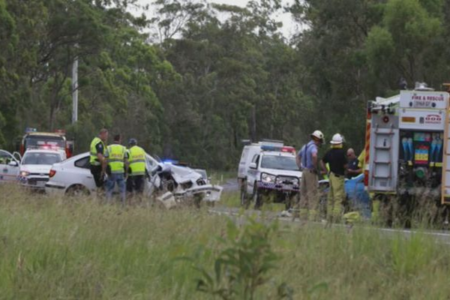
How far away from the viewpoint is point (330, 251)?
10.1 metres

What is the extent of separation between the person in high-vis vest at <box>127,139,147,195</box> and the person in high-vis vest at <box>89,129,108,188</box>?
53 cm

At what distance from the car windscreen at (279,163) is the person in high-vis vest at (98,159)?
794 centimetres

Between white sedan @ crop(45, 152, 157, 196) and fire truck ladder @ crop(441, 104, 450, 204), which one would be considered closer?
fire truck ladder @ crop(441, 104, 450, 204)

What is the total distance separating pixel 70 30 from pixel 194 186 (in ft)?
102

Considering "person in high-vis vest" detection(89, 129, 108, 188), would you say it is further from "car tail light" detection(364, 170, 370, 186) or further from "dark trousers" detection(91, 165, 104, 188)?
"car tail light" detection(364, 170, 370, 186)

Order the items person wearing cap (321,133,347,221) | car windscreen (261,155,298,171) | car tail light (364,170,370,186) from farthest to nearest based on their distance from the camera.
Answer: car windscreen (261,155,298,171), car tail light (364,170,370,186), person wearing cap (321,133,347,221)

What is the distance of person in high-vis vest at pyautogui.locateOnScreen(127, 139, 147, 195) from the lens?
63.1 ft

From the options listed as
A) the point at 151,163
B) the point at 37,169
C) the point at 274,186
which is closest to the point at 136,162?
the point at 151,163

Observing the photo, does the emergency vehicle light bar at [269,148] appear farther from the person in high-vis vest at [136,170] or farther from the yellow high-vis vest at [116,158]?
the yellow high-vis vest at [116,158]

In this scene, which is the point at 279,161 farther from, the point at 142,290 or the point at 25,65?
the point at 25,65

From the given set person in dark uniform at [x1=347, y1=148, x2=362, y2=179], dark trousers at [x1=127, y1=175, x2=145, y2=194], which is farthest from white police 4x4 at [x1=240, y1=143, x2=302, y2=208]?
dark trousers at [x1=127, y1=175, x2=145, y2=194]

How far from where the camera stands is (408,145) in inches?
705

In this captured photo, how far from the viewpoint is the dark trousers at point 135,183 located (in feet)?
63.5

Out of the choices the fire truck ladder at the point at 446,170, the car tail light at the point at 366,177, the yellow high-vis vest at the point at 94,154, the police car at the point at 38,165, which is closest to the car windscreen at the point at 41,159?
the police car at the point at 38,165
